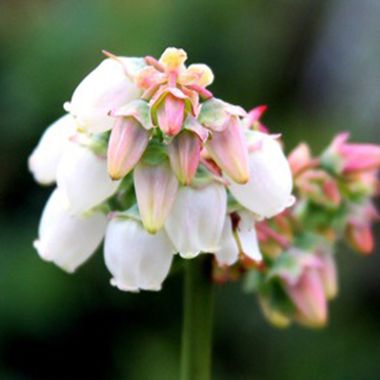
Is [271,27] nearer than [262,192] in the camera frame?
No

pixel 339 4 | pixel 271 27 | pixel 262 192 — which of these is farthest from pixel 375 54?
pixel 262 192

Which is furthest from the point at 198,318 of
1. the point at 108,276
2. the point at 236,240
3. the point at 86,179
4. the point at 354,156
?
the point at 108,276

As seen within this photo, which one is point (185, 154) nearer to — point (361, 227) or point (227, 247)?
point (227, 247)

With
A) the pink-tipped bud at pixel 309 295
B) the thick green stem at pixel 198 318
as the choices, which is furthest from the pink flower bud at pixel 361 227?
the thick green stem at pixel 198 318

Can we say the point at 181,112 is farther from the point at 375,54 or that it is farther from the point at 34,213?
the point at 375,54

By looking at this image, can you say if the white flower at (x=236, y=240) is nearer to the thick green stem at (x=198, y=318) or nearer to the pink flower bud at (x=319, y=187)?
the thick green stem at (x=198, y=318)
